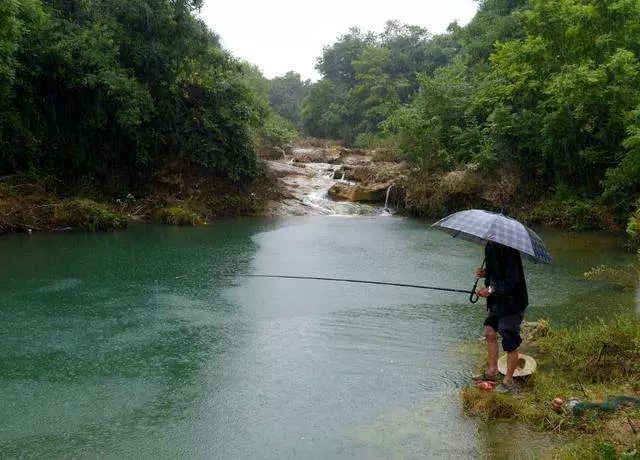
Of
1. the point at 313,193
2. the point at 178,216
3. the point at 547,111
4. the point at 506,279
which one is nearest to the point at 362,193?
the point at 313,193

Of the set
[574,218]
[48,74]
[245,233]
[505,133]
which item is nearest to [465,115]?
[505,133]

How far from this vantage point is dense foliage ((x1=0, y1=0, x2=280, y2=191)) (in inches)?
627

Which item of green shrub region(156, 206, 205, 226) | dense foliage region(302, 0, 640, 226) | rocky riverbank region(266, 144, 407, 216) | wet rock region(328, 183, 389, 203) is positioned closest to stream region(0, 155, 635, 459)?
dense foliage region(302, 0, 640, 226)

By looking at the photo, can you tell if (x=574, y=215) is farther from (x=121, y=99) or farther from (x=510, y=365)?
(x=121, y=99)

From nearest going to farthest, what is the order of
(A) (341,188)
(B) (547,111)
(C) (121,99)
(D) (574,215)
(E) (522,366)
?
1. (E) (522,366)
2. (D) (574,215)
3. (C) (121,99)
4. (B) (547,111)
5. (A) (341,188)

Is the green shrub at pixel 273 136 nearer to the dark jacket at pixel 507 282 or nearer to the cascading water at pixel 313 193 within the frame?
the cascading water at pixel 313 193

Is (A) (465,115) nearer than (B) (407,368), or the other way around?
(B) (407,368)

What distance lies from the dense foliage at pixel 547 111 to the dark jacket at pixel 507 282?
9.62 m

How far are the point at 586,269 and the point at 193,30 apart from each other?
45.5 feet

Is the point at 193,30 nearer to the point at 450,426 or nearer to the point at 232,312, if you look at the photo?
the point at 232,312

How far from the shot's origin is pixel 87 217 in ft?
50.9

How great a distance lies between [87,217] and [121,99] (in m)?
3.61

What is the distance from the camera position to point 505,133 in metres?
18.1

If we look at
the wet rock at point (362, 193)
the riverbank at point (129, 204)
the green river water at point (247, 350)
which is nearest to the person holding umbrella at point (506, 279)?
the green river water at point (247, 350)
